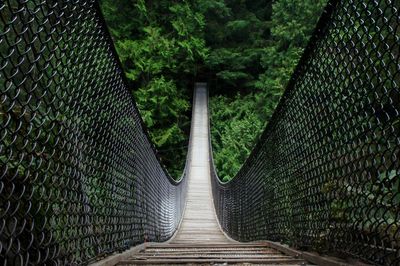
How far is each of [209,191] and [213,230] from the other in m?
→ 2.75

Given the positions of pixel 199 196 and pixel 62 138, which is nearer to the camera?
pixel 62 138

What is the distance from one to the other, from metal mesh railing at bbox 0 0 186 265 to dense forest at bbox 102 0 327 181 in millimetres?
8001

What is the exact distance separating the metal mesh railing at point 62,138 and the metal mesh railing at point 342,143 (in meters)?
1.02

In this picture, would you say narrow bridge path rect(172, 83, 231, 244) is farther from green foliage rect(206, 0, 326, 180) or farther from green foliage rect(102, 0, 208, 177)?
green foliage rect(102, 0, 208, 177)

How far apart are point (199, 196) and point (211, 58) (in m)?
6.89

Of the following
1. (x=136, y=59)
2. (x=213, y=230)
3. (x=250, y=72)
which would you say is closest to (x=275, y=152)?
(x=213, y=230)

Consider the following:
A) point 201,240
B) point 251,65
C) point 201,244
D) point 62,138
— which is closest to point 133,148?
point 201,244

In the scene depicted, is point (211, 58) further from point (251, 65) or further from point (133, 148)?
point (133, 148)

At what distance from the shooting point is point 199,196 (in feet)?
30.2

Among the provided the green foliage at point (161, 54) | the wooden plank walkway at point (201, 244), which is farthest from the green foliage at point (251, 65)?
the green foliage at point (161, 54)

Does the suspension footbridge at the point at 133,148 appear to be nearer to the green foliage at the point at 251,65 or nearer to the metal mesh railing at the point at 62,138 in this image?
the metal mesh railing at the point at 62,138

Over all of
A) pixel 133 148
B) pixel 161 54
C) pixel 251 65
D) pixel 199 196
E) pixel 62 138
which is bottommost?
pixel 62 138

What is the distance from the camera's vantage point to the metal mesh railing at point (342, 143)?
149 cm

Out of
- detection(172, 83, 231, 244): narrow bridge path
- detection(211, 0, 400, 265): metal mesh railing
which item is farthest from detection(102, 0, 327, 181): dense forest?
detection(211, 0, 400, 265): metal mesh railing
